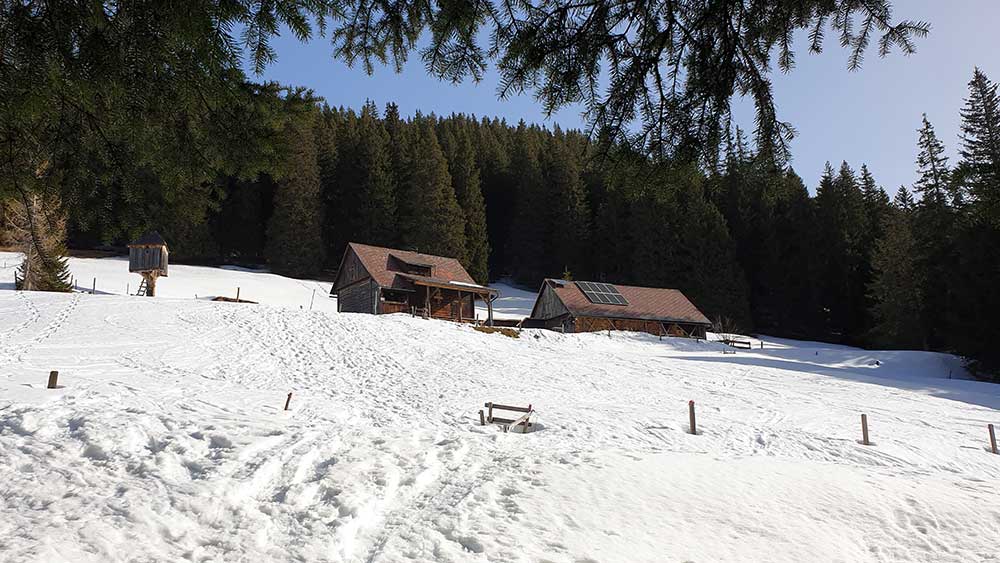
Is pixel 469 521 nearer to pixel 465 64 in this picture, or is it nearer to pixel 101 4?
pixel 465 64

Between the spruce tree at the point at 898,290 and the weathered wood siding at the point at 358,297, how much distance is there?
40.4 meters

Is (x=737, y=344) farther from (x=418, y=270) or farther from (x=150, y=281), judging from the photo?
(x=150, y=281)

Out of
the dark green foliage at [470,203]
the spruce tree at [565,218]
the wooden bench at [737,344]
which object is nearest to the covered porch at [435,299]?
the wooden bench at [737,344]

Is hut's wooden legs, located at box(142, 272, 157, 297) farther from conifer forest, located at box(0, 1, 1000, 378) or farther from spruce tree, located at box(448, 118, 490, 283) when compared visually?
spruce tree, located at box(448, 118, 490, 283)

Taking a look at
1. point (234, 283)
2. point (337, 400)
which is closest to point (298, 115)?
point (337, 400)

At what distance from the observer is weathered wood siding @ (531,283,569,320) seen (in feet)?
131

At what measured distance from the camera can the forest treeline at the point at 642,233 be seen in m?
36.9

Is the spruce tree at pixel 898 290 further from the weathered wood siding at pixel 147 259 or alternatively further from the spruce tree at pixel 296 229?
the weathered wood siding at pixel 147 259

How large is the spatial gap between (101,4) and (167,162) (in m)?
1.44

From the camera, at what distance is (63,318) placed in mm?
25000

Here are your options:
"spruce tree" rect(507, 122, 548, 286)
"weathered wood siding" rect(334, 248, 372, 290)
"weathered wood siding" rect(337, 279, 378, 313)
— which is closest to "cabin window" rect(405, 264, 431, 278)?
"weathered wood siding" rect(337, 279, 378, 313)

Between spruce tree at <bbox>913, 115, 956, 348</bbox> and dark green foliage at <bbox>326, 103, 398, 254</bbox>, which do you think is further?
dark green foliage at <bbox>326, 103, 398, 254</bbox>

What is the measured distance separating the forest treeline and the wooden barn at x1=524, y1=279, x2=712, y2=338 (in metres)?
7.73

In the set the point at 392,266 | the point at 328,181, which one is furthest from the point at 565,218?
the point at 392,266
